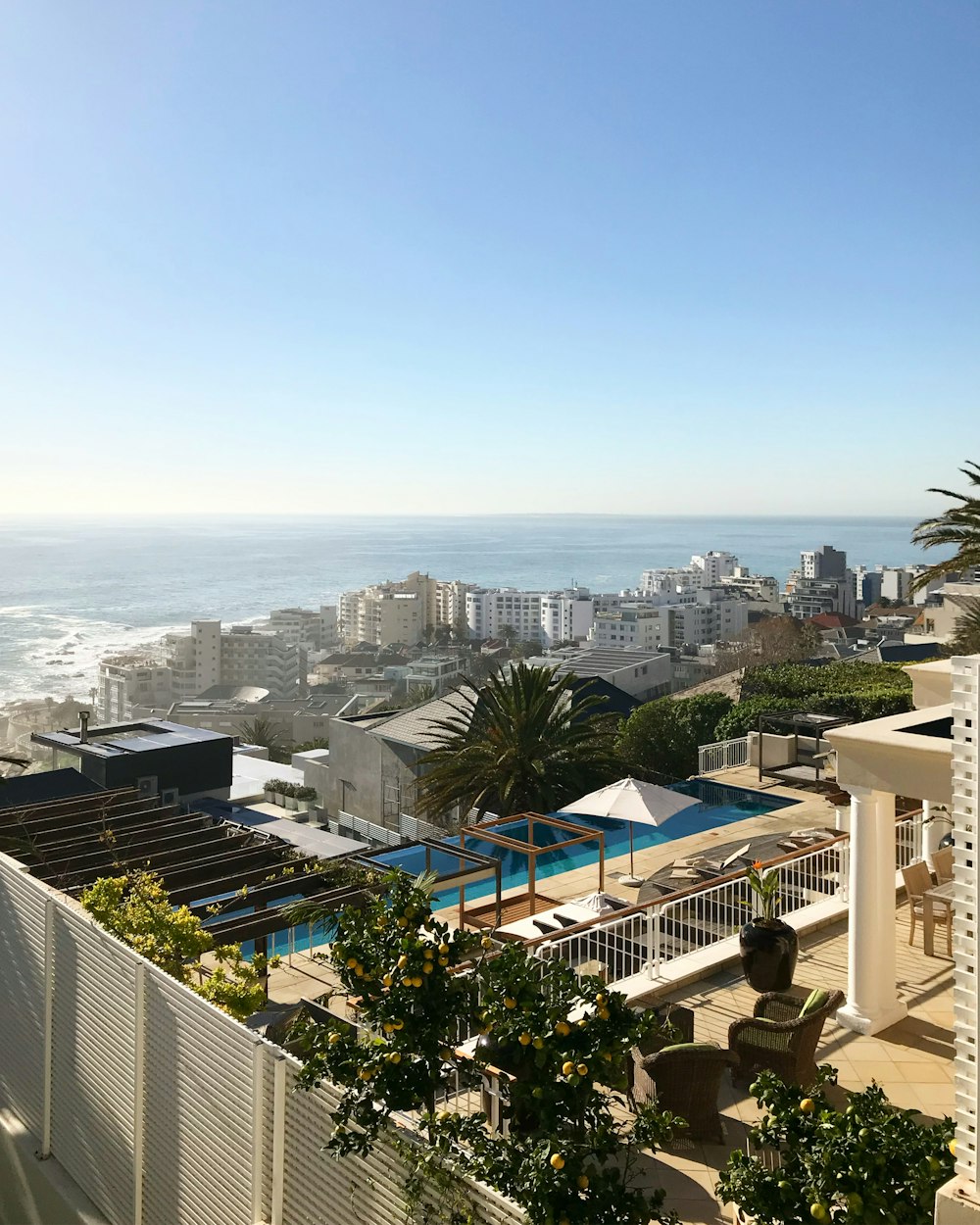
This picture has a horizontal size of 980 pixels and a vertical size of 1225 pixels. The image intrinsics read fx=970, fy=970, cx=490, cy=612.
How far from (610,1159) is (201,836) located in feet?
21.2

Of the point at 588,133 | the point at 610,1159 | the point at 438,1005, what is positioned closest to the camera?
the point at 438,1005

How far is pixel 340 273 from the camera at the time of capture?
84.0 meters

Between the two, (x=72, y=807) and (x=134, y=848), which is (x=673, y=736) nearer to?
(x=72, y=807)

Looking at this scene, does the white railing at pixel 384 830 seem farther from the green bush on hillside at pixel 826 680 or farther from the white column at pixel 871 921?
the white column at pixel 871 921

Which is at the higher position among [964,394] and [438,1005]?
[964,394]

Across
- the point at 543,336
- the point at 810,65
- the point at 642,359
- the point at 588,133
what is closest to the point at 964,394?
the point at 642,359

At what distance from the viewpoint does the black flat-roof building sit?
17.4m

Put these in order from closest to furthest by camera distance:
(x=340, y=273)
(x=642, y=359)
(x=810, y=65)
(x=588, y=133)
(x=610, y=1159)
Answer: (x=610, y=1159), (x=810, y=65), (x=588, y=133), (x=340, y=273), (x=642, y=359)

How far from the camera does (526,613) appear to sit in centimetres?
18088

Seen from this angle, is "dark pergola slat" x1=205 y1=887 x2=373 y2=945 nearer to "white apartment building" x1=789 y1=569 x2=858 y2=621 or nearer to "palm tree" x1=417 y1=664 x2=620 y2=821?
"palm tree" x1=417 y1=664 x2=620 y2=821

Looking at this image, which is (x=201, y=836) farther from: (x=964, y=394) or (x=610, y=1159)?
(x=964, y=394)

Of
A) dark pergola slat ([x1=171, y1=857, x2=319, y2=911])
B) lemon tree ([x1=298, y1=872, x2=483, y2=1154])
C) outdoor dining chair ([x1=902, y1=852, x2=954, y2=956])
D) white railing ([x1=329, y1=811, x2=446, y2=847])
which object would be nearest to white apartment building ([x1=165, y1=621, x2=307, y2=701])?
white railing ([x1=329, y1=811, x2=446, y2=847])

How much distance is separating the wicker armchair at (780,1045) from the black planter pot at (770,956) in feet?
4.66

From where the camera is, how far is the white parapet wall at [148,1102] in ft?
12.4
